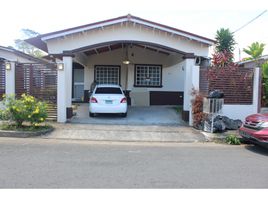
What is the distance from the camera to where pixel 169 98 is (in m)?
18.4

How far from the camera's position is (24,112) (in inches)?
382

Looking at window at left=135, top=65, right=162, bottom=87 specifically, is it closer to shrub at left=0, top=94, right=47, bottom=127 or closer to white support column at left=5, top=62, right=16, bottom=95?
white support column at left=5, top=62, right=16, bottom=95

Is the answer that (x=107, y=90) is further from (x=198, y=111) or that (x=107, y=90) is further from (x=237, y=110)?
(x=237, y=110)

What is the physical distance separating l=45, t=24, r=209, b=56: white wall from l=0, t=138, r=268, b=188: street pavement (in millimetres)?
4949

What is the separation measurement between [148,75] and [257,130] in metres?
11.0

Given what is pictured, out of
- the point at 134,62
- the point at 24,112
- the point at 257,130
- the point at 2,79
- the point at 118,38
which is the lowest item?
the point at 257,130

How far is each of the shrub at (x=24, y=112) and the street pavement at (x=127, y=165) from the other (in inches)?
41.2

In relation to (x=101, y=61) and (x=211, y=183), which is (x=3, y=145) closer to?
(x=211, y=183)

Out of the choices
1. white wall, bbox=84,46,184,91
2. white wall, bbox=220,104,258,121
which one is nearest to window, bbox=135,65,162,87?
white wall, bbox=84,46,184,91

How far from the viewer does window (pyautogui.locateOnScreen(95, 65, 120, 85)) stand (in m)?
18.4

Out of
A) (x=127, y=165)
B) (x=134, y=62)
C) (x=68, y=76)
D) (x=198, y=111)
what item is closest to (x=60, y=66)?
(x=68, y=76)

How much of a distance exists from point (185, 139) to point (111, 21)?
581 centimetres

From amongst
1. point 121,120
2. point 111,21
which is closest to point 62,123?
point 121,120

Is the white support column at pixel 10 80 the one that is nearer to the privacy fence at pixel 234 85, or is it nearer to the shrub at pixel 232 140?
the privacy fence at pixel 234 85
